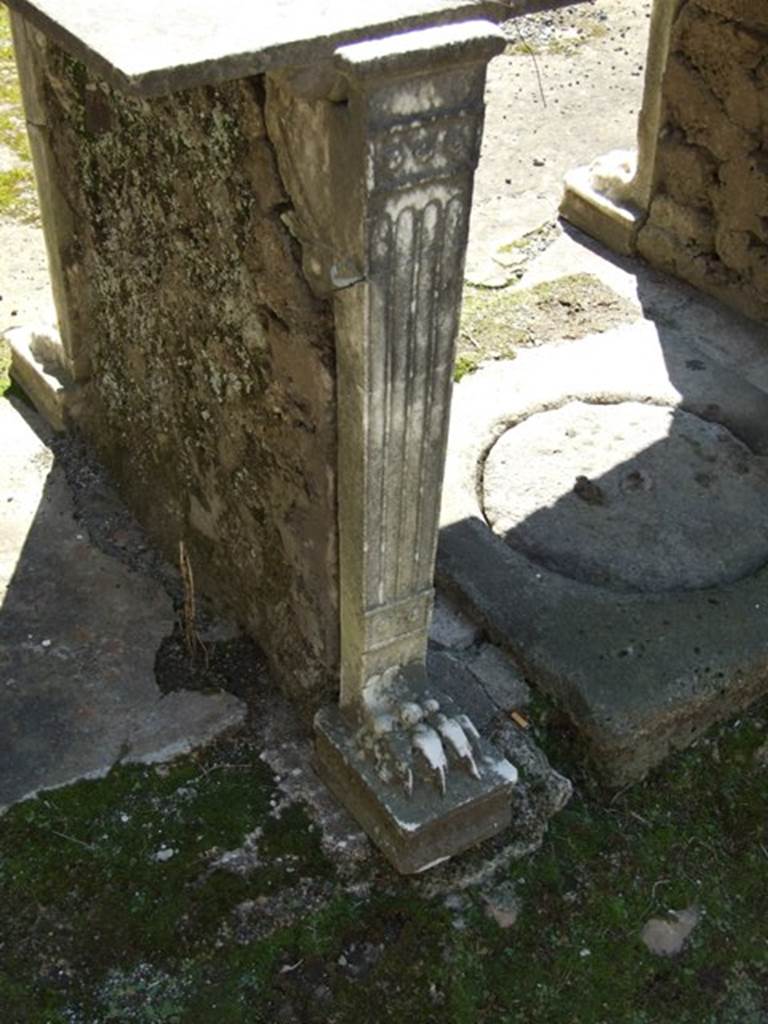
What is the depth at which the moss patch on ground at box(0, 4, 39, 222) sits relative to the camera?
21.2ft

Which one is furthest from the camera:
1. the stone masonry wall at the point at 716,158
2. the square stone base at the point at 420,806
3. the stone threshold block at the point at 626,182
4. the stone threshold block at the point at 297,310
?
the stone threshold block at the point at 626,182

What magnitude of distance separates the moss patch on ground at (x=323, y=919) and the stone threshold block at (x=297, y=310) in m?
0.22

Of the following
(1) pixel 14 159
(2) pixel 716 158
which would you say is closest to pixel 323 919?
(2) pixel 716 158

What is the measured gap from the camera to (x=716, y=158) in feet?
17.5

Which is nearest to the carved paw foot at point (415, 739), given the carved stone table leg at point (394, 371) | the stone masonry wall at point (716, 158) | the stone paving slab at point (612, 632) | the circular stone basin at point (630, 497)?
the carved stone table leg at point (394, 371)


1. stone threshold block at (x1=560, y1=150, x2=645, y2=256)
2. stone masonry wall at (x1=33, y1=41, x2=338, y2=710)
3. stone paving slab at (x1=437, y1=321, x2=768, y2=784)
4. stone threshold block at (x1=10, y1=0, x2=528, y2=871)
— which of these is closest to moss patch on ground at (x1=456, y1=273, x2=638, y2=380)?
stone threshold block at (x1=560, y1=150, x2=645, y2=256)

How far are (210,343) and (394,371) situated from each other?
89 centimetres

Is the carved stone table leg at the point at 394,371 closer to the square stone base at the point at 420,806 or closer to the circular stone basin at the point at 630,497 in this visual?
the square stone base at the point at 420,806

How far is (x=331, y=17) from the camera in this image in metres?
2.56

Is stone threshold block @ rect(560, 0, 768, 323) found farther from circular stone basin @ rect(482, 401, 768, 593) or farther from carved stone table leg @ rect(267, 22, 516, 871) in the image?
carved stone table leg @ rect(267, 22, 516, 871)

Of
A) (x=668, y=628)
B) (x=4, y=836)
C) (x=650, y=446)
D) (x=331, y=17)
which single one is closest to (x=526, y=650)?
(x=668, y=628)

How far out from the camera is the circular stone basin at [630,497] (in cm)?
430

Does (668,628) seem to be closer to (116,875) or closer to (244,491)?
(244,491)

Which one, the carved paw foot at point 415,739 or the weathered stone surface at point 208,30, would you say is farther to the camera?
the carved paw foot at point 415,739
